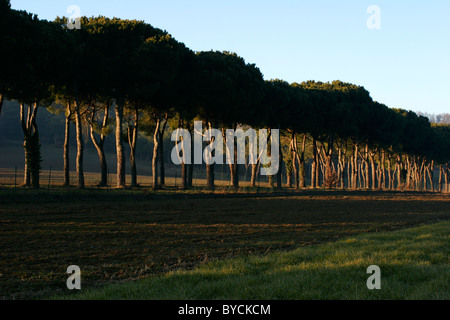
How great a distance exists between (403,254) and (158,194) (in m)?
28.1

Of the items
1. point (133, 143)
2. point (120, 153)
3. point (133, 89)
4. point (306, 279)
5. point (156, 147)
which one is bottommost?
point (306, 279)

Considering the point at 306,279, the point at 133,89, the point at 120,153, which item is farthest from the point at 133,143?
the point at 306,279

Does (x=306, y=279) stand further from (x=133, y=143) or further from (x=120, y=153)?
(x=133, y=143)

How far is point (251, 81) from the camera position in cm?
5197

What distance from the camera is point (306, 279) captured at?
9266mm

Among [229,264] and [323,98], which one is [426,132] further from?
[229,264]

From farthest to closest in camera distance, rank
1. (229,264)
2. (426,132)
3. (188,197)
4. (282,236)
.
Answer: (426,132), (188,197), (282,236), (229,264)

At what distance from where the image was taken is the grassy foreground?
27.0ft

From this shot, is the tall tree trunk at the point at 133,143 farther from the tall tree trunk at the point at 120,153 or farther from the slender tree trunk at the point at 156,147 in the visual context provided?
the tall tree trunk at the point at 120,153

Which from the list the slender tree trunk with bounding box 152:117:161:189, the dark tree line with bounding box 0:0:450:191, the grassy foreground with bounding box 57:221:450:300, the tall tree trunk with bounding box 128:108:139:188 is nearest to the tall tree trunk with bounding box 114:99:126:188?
the dark tree line with bounding box 0:0:450:191

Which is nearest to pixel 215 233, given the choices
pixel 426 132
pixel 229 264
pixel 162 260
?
pixel 162 260

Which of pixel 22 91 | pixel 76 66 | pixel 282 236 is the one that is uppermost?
pixel 76 66

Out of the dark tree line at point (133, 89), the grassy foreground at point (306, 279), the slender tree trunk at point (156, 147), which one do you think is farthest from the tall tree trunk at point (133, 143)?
the grassy foreground at point (306, 279)
